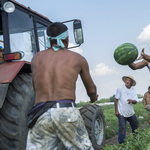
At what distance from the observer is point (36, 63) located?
287 centimetres

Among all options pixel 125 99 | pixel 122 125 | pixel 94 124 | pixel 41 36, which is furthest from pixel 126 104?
pixel 41 36

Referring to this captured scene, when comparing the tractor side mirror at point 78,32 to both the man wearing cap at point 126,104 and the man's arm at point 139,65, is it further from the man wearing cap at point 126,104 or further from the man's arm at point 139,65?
the man wearing cap at point 126,104

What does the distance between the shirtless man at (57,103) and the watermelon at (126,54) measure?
8.97ft

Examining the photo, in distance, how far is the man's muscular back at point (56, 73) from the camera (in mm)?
2633

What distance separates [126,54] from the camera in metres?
5.33

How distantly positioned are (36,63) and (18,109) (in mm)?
1248

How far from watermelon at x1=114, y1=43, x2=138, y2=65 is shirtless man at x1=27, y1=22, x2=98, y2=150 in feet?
8.97

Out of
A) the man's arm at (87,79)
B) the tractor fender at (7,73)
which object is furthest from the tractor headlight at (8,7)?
the man's arm at (87,79)

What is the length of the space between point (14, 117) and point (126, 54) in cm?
308

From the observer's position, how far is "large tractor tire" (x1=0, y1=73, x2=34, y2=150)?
3.59m

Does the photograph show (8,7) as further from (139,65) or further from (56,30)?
(139,65)

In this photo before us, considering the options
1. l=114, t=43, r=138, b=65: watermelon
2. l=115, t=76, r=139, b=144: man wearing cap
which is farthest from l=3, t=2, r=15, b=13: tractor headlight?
l=115, t=76, r=139, b=144: man wearing cap

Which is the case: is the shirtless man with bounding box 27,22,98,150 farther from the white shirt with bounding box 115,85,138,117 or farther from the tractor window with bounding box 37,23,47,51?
the white shirt with bounding box 115,85,138,117

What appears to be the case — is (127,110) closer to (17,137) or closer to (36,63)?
(17,137)
